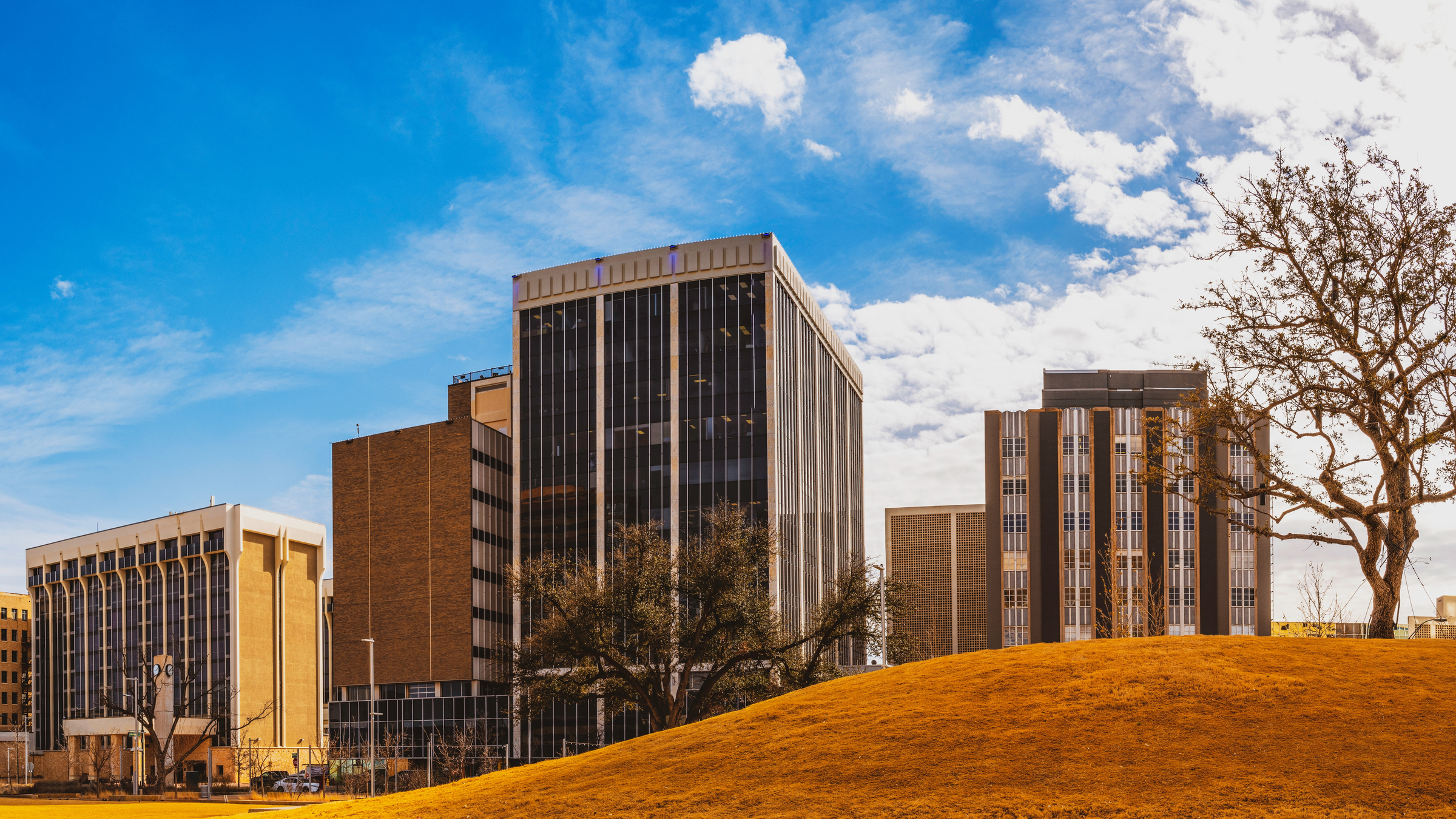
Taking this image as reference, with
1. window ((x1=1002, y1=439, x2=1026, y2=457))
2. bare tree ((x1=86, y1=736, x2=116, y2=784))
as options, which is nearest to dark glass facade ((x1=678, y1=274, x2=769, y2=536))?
window ((x1=1002, y1=439, x2=1026, y2=457))

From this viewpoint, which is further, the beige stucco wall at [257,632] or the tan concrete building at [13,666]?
the tan concrete building at [13,666]

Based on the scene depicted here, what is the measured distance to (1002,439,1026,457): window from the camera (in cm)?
12781

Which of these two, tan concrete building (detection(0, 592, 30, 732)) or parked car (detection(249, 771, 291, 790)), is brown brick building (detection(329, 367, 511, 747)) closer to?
parked car (detection(249, 771, 291, 790))

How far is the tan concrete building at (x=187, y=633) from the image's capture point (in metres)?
124

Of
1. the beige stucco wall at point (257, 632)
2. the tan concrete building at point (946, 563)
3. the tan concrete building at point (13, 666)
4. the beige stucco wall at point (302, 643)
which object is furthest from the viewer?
the tan concrete building at point (13, 666)

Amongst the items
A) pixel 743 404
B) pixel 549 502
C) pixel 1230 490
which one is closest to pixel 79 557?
pixel 549 502

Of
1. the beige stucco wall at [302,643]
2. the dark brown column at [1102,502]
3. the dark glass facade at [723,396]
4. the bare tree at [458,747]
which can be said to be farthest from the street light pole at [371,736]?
the dark brown column at [1102,502]

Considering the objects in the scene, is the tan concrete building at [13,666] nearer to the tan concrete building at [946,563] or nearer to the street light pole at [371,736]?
the street light pole at [371,736]

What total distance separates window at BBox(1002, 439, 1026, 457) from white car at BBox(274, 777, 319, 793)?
261ft

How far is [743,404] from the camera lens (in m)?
101

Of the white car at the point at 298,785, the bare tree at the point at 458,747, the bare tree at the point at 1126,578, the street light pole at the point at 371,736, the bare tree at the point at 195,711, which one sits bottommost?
the bare tree at the point at 195,711

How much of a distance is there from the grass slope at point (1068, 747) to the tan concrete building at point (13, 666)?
176517 millimetres

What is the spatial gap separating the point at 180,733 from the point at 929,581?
93272 millimetres

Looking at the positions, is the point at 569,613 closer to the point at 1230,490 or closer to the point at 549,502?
the point at 1230,490
